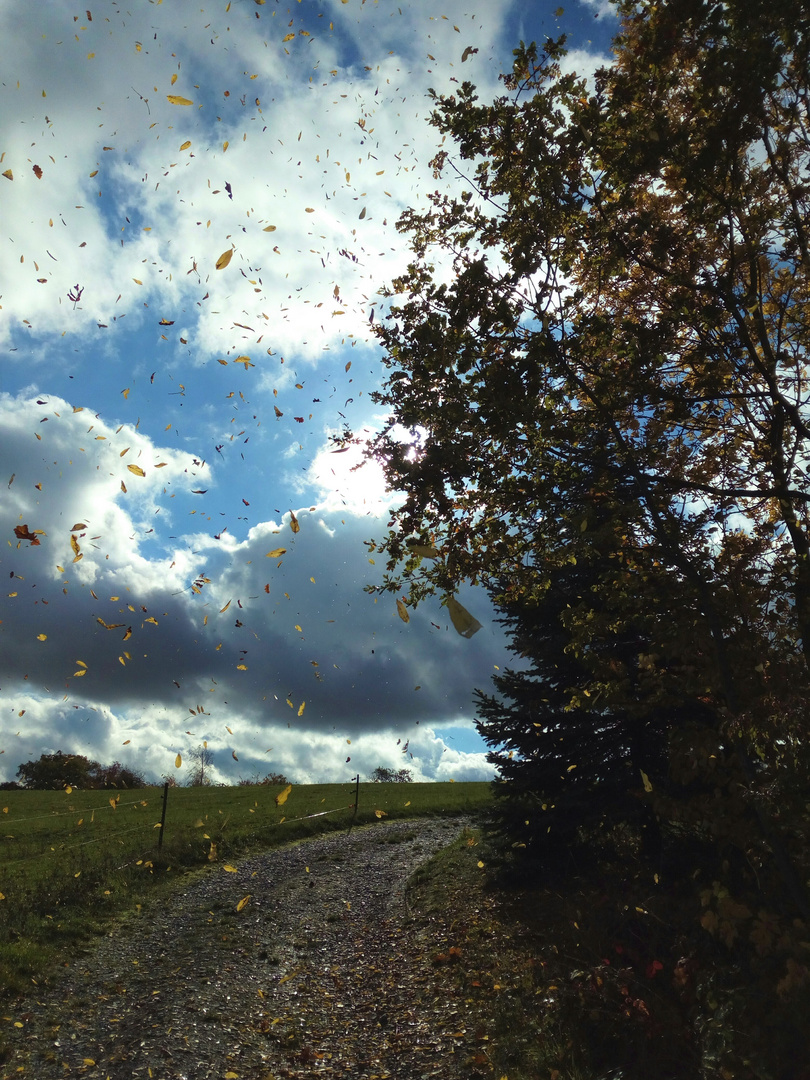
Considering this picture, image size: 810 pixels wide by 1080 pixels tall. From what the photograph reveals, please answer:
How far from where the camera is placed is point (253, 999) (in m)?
8.19

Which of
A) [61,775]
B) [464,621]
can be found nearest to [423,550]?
[464,621]

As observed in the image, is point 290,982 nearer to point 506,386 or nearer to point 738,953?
point 738,953

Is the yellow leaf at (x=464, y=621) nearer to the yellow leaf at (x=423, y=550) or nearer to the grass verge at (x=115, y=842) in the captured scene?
the yellow leaf at (x=423, y=550)

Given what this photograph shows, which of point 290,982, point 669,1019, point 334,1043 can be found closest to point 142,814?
point 290,982

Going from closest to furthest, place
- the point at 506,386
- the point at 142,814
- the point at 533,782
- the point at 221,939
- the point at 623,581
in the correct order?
the point at 506,386
the point at 623,581
the point at 221,939
the point at 533,782
the point at 142,814

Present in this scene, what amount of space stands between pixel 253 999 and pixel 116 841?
11.9 meters

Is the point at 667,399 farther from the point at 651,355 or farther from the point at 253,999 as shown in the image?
the point at 253,999

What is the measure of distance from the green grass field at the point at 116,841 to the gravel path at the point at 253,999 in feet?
2.66

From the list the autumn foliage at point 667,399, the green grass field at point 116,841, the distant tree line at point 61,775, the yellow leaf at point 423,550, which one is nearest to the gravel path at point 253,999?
the green grass field at point 116,841

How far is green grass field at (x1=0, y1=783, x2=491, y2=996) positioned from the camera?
10.0 meters

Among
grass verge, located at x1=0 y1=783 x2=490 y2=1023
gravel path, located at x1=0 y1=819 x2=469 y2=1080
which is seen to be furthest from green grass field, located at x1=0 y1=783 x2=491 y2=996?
gravel path, located at x1=0 y1=819 x2=469 y2=1080

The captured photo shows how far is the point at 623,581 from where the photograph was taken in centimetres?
674

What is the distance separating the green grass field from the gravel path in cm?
81

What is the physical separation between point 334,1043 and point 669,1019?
3.79m
